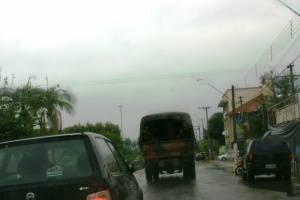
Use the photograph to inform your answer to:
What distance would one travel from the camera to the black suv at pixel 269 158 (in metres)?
16.5

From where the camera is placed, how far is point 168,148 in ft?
62.2

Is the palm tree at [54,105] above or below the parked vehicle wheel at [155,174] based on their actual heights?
above

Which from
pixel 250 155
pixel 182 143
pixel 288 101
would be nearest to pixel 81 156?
pixel 250 155

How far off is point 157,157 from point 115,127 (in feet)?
165

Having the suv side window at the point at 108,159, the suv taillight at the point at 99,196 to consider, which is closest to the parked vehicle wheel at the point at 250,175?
the suv side window at the point at 108,159

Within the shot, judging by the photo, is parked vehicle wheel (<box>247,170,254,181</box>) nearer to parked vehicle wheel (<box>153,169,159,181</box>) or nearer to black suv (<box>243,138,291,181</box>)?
black suv (<box>243,138,291,181</box>)

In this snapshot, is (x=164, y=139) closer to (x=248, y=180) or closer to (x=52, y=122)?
(x=248, y=180)

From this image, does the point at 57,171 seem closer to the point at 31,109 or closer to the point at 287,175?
the point at 287,175

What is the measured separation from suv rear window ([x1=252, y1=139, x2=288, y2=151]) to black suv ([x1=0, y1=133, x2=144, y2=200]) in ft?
42.3

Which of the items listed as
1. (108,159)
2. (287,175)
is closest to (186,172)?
(287,175)

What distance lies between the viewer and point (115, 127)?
69062 millimetres

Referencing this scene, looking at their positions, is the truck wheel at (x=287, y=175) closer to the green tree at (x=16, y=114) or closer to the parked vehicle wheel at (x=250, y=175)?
the parked vehicle wheel at (x=250, y=175)

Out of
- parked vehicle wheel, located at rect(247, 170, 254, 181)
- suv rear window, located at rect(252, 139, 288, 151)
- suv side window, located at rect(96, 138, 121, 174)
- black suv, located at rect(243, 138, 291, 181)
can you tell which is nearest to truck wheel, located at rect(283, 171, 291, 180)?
black suv, located at rect(243, 138, 291, 181)

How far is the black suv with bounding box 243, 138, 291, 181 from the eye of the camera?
1655cm
